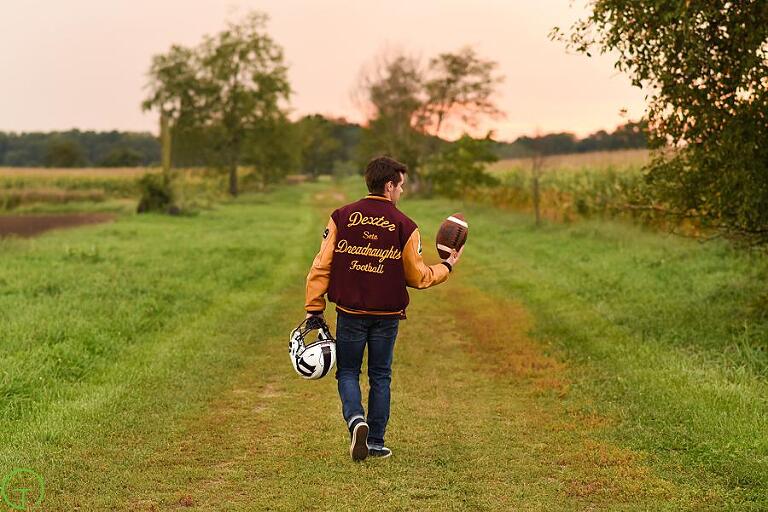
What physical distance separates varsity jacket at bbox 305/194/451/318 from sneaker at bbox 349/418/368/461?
0.78 meters

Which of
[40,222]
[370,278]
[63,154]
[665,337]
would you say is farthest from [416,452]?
[63,154]

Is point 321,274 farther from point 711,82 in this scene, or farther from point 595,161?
point 595,161

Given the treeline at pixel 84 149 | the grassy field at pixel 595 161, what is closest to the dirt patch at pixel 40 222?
the grassy field at pixel 595 161

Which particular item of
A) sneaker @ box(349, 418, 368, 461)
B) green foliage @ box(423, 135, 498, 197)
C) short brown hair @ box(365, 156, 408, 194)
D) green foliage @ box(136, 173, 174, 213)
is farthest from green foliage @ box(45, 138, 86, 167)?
sneaker @ box(349, 418, 368, 461)

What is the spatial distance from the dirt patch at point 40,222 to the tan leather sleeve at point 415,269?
72.8ft

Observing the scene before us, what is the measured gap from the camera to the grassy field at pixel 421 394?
5.52 meters

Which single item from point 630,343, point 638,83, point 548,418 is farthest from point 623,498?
point 638,83

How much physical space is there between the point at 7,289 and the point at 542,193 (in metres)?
22.1

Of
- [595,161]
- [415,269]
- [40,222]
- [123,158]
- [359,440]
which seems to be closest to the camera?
[359,440]

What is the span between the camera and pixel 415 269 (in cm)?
603

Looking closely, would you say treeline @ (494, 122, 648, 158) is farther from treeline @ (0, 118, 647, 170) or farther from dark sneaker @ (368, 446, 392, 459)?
treeline @ (0, 118, 647, 170)

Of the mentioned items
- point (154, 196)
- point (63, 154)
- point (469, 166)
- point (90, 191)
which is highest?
point (469, 166)

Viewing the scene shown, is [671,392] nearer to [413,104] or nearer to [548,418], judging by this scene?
[548,418]

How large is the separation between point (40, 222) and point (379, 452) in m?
29.7
